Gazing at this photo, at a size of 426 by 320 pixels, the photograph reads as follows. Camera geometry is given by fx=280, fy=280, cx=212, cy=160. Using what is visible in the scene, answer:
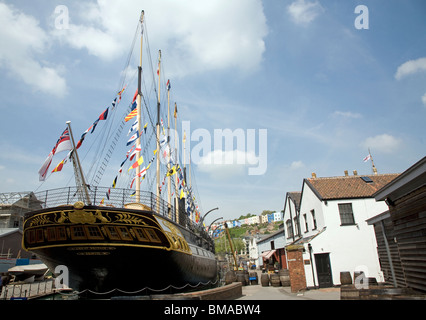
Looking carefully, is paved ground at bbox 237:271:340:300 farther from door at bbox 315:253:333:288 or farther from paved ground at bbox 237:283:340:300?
door at bbox 315:253:333:288

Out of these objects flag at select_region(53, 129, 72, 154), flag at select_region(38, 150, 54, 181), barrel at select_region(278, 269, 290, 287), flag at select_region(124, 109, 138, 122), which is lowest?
barrel at select_region(278, 269, 290, 287)

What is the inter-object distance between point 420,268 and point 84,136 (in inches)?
528

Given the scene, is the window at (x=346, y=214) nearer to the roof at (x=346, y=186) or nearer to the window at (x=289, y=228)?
the roof at (x=346, y=186)

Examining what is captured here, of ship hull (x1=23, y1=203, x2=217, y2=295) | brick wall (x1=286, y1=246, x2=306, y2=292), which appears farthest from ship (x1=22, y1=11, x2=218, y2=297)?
brick wall (x1=286, y1=246, x2=306, y2=292)

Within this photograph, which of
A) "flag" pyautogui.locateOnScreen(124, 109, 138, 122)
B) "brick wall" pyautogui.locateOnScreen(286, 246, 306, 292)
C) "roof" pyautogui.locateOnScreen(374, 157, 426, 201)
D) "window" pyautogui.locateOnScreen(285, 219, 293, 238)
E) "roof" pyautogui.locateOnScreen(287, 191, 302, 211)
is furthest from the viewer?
"window" pyautogui.locateOnScreen(285, 219, 293, 238)

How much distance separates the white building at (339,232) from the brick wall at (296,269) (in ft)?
6.79

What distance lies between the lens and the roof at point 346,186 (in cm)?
1809

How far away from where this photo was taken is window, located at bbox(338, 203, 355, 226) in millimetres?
17453

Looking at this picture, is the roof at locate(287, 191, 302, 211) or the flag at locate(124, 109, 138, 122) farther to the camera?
the roof at locate(287, 191, 302, 211)

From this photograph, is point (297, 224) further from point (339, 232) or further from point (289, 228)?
point (339, 232)

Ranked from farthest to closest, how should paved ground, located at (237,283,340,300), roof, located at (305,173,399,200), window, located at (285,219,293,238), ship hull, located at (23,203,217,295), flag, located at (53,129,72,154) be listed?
window, located at (285,219,293,238), roof, located at (305,173,399,200), paved ground, located at (237,283,340,300), flag, located at (53,129,72,154), ship hull, located at (23,203,217,295)

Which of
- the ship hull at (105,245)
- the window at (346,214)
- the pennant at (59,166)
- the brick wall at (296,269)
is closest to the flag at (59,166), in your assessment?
the pennant at (59,166)

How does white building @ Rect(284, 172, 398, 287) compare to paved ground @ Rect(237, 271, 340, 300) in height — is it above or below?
above
